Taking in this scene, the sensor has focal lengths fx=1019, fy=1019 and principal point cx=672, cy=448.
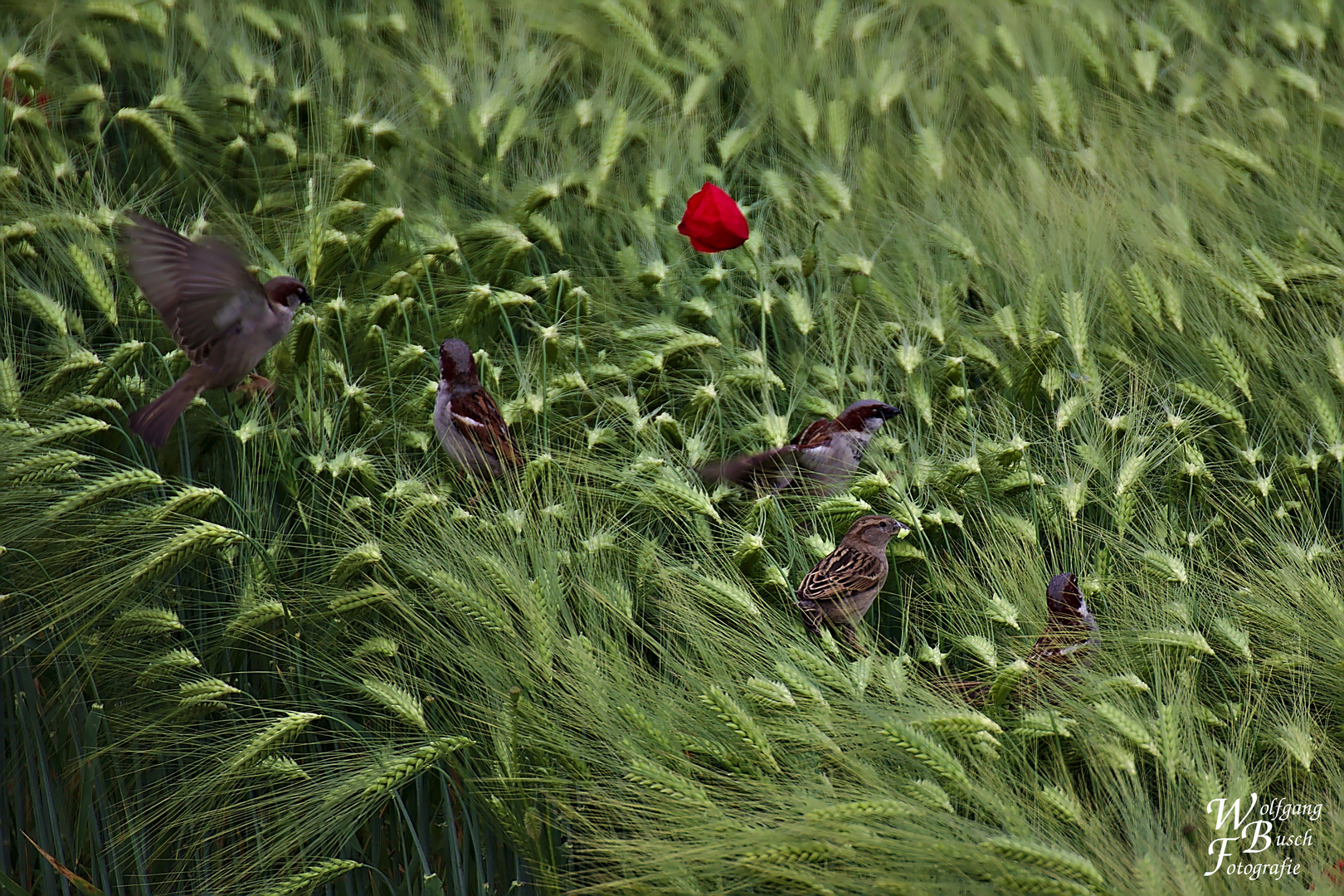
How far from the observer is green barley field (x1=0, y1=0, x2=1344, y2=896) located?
5.46ft

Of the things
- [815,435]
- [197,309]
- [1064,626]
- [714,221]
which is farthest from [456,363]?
[1064,626]

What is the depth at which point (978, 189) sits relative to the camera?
2961 mm

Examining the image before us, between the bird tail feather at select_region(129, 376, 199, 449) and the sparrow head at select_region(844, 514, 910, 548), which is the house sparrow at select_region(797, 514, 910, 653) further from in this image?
the bird tail feather at select_region(129, 376, 199, 449)

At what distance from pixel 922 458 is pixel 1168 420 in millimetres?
561

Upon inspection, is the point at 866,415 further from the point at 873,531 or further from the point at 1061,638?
the point at 1061,638

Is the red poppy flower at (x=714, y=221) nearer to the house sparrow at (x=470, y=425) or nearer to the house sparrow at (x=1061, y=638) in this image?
the house sparrow at (x=470, y=425)

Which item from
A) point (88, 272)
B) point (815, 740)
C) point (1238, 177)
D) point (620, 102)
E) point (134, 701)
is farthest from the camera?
point (620, 102)

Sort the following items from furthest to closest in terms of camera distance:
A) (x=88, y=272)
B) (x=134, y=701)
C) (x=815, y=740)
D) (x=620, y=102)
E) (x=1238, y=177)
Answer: (x=620, y=102) < (x=1238, y=177) < (x=88, y=272) < (x=134, y=701) < (x=815, y=740)

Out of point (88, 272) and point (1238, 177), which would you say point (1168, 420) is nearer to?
point (1238, 177)

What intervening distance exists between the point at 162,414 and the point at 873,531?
145 centimetres

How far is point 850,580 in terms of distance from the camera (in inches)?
74.2

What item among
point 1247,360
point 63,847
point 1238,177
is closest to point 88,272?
point 63,847

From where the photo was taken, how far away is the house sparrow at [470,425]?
2.15 m

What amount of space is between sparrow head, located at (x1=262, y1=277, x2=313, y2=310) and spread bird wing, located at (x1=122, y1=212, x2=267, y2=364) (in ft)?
0.31
